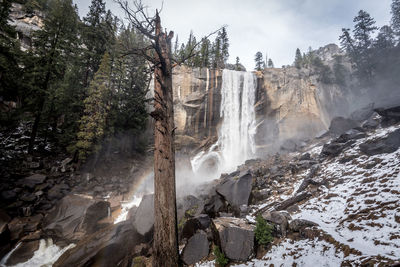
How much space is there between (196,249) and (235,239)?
1.32 m

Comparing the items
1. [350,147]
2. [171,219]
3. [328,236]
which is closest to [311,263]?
[328,236]

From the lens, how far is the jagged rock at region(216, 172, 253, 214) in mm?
8242

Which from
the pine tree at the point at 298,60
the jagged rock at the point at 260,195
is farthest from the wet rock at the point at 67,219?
the pine tree at the point at 298,60

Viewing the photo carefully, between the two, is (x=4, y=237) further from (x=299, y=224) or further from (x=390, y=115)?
(x=390, y=115)

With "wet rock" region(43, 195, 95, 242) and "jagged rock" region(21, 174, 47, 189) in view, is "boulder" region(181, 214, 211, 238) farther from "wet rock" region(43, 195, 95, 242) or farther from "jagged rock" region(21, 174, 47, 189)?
"jagged rock" region(21, 174, 47, 189)

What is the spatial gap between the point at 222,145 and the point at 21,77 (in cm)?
2334

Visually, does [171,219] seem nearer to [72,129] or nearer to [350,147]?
[350,147]

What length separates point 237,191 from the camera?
8773 millimetres

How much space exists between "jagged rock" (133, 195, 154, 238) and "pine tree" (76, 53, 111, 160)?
9.69m

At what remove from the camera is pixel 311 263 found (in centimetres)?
351

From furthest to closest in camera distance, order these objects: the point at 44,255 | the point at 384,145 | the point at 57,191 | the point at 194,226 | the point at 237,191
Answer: the point at 57,191 → the point at 237,191 → the point at 44,255 → the point at 384,145 → the point at 194,226

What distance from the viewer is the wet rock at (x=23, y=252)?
26.1 ft

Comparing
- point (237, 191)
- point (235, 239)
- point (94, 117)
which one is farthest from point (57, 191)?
point (235, 239)

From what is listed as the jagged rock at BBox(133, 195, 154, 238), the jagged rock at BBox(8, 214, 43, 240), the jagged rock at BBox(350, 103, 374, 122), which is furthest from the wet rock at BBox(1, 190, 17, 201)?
the jagged rock at BBox(350, 103, 374, 122)
